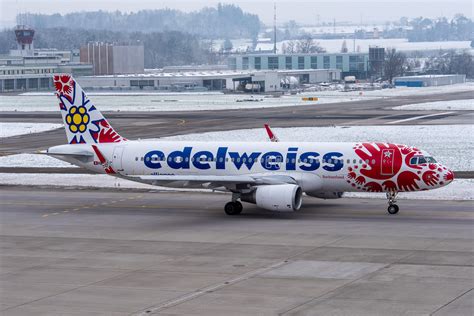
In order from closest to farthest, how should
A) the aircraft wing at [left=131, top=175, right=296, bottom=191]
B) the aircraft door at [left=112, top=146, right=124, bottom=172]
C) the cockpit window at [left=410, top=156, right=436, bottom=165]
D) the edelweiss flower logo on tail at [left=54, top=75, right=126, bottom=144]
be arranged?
the aircraft wing at [left=131, top=175, right=296, bottom=191] < the cockpit window at [left=410, top=156, right=436, bottom=165] < the aircraft door at [left=112, top=146, right=124, bottom=172] < the edelweiss flower logo on tail at [left=54, top=75, right=126, bottom=144]

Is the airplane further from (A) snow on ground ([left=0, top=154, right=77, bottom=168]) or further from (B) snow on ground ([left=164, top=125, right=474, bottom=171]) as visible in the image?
(B) snow on ground ([left=164, top=125, right=474, bottom=171])

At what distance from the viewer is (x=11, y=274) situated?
34.6 meters

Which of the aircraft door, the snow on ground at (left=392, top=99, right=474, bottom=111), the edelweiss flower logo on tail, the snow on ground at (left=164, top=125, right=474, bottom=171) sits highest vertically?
the edelweiss flower logo on tail

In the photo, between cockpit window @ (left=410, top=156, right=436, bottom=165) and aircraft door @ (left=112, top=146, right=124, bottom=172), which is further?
aircraft door @ (left=112, top=146, right=124, bottom=172)

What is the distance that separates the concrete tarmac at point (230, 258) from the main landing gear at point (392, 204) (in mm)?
362

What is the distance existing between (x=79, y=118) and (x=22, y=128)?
5241 centimetres

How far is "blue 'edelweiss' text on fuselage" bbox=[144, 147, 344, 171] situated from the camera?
48.3 m

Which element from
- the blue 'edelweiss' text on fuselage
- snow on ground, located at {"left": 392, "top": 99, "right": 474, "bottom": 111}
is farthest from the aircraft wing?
snow on ground, located at {"left": 392, "top": 99, "right": 474, "bottom": 111}

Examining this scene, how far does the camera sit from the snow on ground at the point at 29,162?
7125 cm

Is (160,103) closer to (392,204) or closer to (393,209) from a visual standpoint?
(392,204)

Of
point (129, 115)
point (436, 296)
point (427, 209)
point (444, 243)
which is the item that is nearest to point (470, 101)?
point (129, 115)

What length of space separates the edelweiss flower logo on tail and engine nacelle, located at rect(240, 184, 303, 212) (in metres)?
10.3

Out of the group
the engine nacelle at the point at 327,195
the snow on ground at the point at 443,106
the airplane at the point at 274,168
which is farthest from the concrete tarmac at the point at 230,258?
the snow on ground at the point at 443,106

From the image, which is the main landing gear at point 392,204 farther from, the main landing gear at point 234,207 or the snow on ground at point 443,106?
the snow on ground at point 443,106
